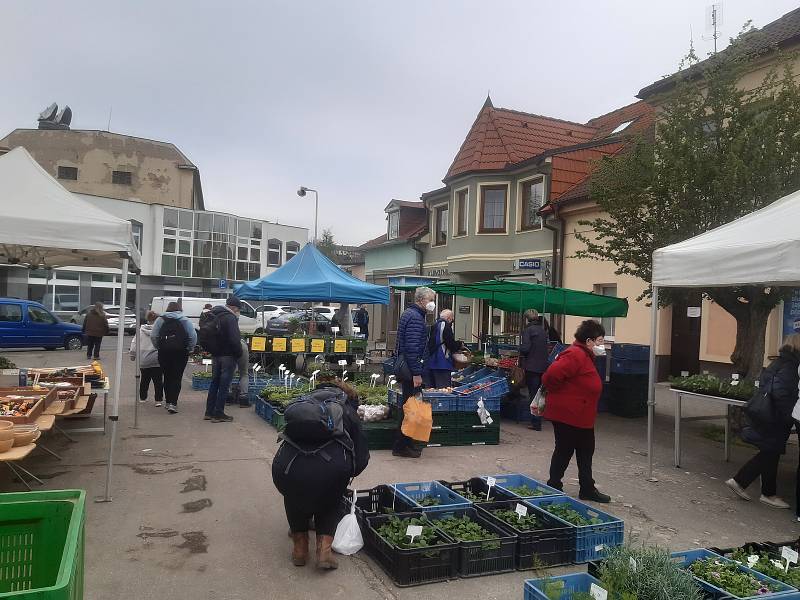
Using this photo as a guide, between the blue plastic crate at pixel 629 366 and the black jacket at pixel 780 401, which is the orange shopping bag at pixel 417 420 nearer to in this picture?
the black jacket at pixel 780 401

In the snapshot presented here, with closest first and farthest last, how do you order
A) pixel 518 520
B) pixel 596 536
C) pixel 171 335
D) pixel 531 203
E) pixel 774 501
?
pixel 596 536 → pixel 518 520 → pixel 774 501 → pixel 171 335 → pixel 531 203

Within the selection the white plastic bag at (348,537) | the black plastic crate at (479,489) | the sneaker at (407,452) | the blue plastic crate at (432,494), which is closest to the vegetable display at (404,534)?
the white plastic bag at (348,537)

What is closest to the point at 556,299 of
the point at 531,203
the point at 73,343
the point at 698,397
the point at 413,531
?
the point at 698,397

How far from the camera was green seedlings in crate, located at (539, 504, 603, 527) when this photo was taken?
4941 mm

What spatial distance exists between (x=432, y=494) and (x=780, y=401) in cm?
367

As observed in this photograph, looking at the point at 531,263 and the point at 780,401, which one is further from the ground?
the point at 531,263

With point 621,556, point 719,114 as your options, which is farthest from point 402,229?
point 621,556

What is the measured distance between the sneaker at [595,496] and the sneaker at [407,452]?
7.30ft

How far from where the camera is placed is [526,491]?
5637mm

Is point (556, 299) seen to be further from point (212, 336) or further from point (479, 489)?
point (479, 489)

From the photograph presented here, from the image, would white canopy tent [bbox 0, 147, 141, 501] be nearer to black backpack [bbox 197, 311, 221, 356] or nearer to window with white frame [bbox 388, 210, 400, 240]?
black backpack [bbox 197, 311, 221, 356]

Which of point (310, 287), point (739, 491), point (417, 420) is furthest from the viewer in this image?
point (310, 287)

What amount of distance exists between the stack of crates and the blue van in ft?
64.2

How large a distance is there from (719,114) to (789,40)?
5.31 m
